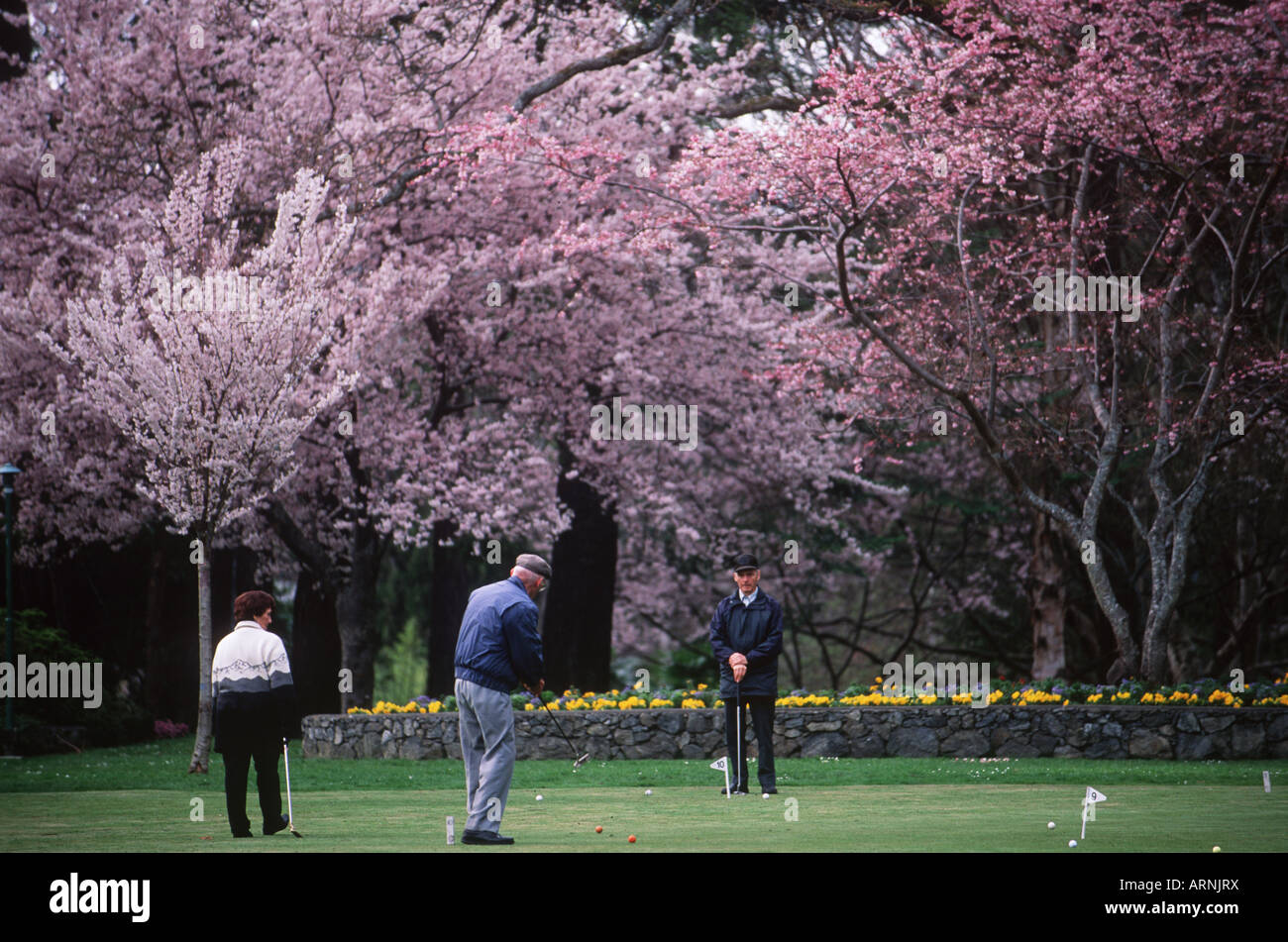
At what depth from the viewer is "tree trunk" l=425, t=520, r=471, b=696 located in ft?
97.9

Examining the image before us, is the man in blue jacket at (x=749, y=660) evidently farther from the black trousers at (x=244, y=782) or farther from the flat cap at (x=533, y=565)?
the black trousers at (x=244, y=782)

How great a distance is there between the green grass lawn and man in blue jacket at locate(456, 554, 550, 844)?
0.32 meters

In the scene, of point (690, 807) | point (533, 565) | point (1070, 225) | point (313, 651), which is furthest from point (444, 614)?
point (533, 565)

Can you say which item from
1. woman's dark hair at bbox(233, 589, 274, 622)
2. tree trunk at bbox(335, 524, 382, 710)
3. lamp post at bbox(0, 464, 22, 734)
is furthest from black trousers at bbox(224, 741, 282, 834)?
tree trunk at bbox(335, 524, 382, 710)

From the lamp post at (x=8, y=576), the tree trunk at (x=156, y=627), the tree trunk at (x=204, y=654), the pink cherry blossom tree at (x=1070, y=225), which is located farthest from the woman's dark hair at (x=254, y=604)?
the tree trunk at (x=156, y=627)

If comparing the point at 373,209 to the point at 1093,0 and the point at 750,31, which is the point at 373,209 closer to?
the point at 750,31

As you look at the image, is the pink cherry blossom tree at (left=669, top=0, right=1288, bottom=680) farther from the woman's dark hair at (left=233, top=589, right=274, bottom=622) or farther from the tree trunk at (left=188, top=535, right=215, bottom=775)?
the woman's dark hair at (left=233, top=589, right=274, bottom=622)

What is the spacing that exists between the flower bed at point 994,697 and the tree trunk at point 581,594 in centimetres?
497

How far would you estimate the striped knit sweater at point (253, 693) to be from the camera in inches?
404

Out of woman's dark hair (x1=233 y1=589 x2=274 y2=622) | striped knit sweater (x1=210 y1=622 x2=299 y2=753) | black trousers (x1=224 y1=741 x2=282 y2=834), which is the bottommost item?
black trousers (x1=224 y1=741 x2=282 y2=834)

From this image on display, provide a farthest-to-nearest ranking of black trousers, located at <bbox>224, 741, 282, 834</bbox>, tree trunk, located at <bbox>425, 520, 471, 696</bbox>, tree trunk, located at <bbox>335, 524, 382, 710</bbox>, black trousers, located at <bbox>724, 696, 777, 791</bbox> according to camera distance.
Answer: tree trunk, located at <bbox>425, 520, 471, 696</bbox>, tree trunk, located at <bbox>335, 524, 382, 710</bbox>, black trousers, located at <bbox>724, 696, 777, 791</bbox>, black trousers, located at <bbox>224, 741, 282, 834</bbox>

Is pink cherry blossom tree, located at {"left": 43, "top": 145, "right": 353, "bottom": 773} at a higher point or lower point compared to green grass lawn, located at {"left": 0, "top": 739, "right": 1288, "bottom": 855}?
higher

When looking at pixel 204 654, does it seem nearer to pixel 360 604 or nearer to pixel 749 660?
pixel 360 604
